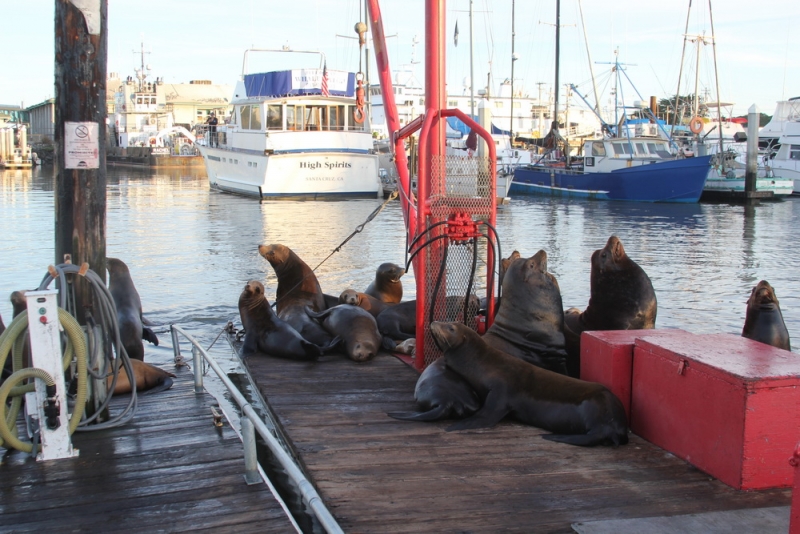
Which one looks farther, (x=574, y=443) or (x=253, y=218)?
(x=253, y=218)

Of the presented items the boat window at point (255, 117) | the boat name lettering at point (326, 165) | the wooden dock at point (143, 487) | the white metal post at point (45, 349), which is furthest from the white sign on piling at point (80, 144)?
the boat window at point (255, 117)

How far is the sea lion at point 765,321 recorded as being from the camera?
17.6ft

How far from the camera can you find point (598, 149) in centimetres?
3653

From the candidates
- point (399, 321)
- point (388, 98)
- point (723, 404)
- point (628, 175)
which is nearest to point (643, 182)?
point (628, 175)

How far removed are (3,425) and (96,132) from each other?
1716 millimetres

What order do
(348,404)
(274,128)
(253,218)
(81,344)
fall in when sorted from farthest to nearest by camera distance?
(274,128), (253,218), (348,404), (81,344)

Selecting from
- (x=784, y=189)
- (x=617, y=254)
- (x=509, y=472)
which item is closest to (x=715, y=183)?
(x=784, y=189)

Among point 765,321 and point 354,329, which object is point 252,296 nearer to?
point 354,329

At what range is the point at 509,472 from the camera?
12.8ft

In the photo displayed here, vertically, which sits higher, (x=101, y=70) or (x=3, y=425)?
(x=101, y=70)

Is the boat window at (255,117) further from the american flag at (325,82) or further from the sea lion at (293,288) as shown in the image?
the sea lion at (293,288)

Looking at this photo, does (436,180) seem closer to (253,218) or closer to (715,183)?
(253,218)

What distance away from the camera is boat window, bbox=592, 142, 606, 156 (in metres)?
36.3

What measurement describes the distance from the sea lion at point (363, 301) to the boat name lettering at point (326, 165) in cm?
2505
